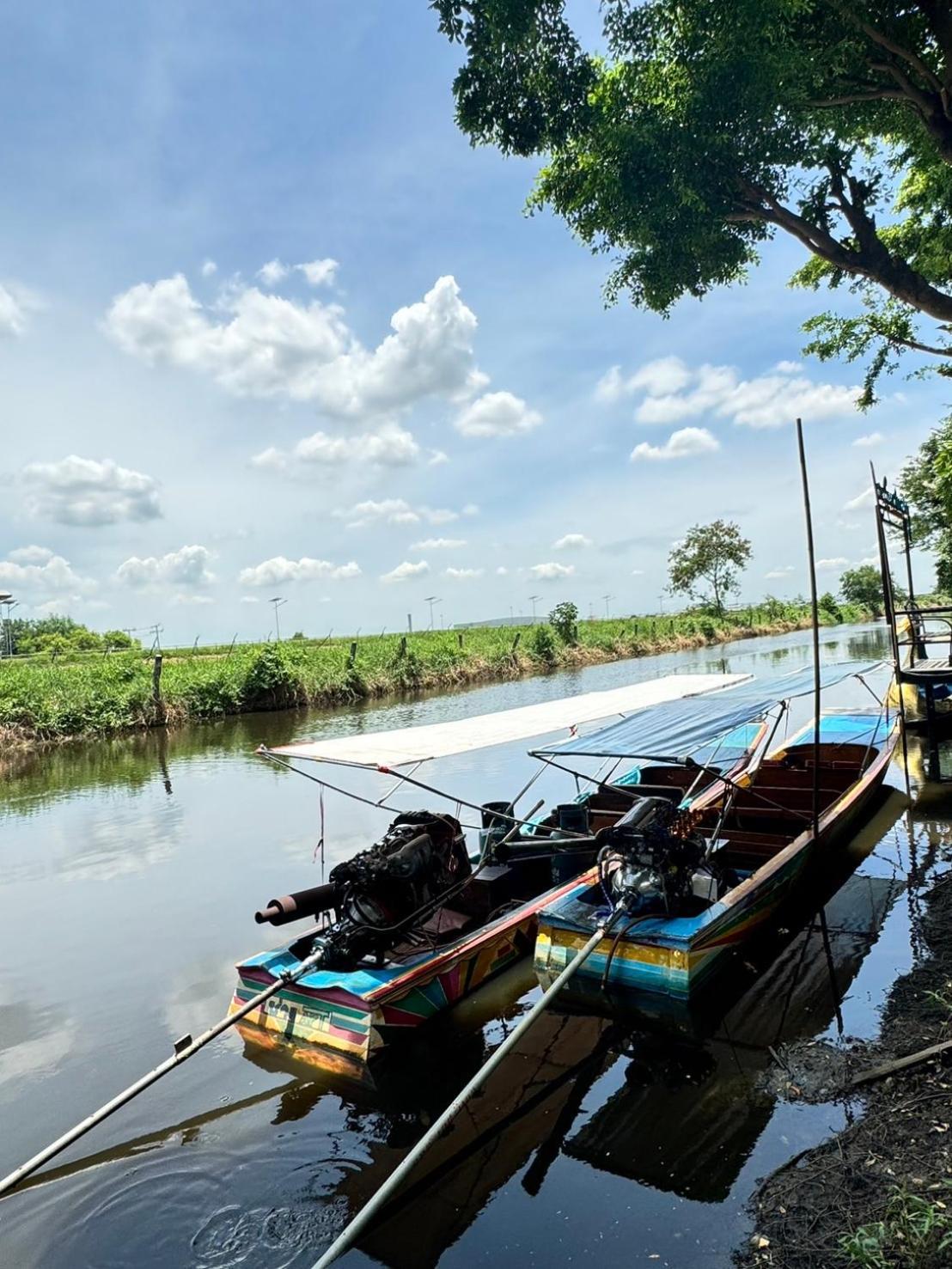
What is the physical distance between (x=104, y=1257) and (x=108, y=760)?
1545cm

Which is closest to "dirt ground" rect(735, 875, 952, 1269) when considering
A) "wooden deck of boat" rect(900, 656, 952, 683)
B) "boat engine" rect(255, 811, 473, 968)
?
"boat engine" rect(255, 811, 473, 968)

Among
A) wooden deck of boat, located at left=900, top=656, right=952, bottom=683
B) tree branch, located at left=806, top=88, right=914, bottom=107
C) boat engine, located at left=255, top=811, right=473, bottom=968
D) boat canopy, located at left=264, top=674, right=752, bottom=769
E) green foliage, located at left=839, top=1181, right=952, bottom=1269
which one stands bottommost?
green foliage, located at left=839, top=1181, right=952, bottom=1269

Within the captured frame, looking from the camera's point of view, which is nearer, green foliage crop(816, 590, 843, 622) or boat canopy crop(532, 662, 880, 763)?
boat canopy crop(532, 662, 880, 763)

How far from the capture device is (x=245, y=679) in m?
23.4

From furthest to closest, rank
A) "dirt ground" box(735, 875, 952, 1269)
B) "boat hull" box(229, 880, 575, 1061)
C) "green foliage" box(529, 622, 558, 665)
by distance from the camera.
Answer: "green foliage" box(529, 622, 558, 665)
"boat hull" box(229, 880, 575, 1061)
"dirt ground" box(735, 875, 952, 1269)

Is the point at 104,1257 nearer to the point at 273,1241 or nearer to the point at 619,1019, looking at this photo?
the point at 273,1241

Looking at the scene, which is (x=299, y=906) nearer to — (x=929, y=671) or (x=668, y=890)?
(x=668, y=890)

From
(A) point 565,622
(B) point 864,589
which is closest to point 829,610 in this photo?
(B) point 864,589

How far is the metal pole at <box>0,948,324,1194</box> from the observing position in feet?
11.8

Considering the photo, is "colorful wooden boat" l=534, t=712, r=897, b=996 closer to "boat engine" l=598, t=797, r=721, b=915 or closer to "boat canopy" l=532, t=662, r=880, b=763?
"boat engine" l=598, t=797, r=721, b=915

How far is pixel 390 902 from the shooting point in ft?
18.9

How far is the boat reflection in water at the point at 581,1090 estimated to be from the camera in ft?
12.5

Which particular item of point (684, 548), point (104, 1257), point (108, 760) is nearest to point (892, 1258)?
point (104, 1257)

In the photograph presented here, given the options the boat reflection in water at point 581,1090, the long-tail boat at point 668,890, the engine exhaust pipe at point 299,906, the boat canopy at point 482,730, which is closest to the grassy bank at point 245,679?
the boat canopy at point 482,730
